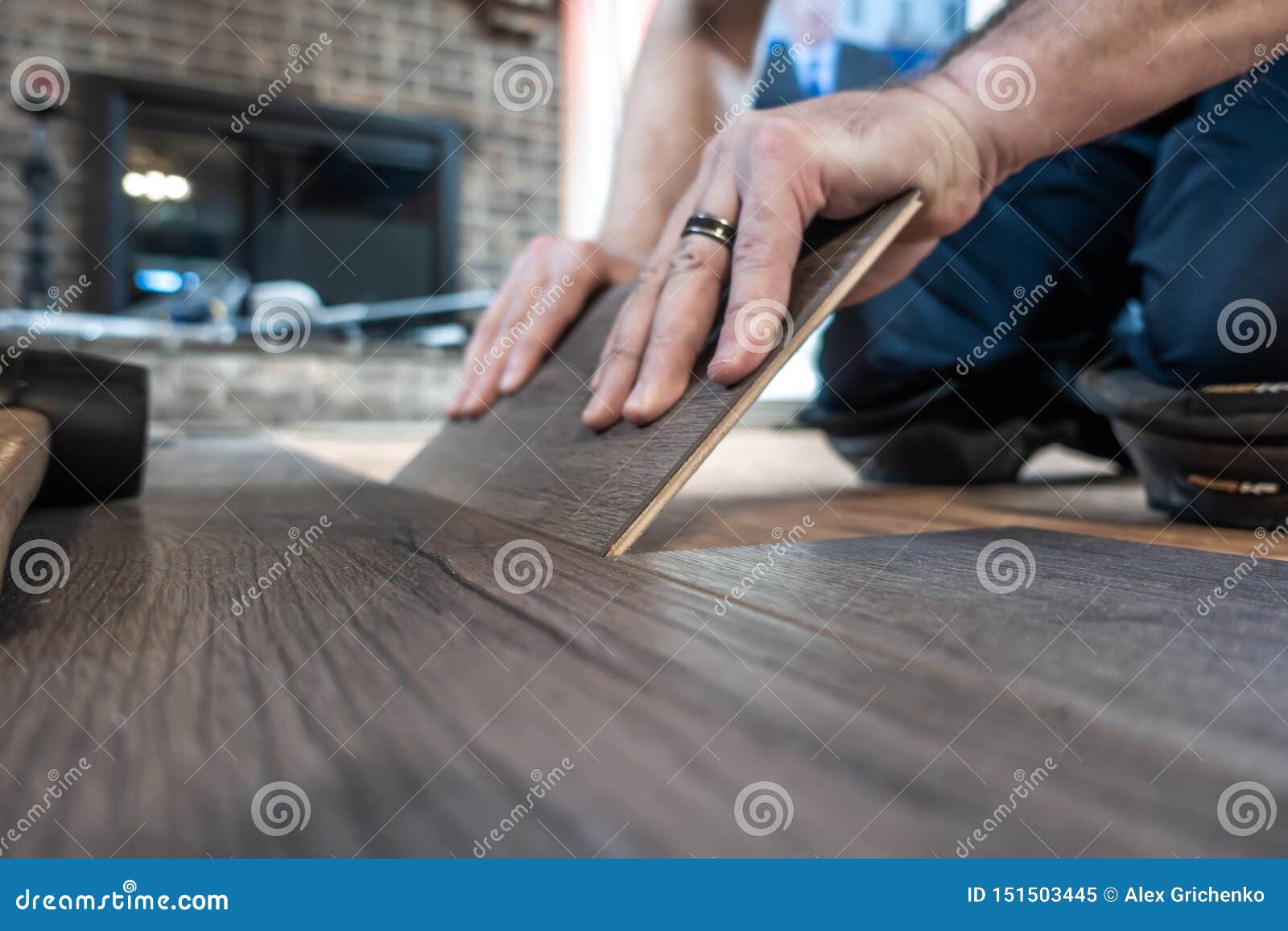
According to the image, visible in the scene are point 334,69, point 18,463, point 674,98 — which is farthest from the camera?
point 334,69

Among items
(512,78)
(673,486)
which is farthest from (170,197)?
(673,486)

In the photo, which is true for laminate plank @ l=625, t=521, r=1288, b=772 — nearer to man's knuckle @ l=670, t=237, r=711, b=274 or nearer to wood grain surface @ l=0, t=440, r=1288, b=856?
wood grain surface @ l=0, t=440, r=1288, b=856

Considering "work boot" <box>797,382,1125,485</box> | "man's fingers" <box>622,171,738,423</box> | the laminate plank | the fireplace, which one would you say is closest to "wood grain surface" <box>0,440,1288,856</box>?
the laminate plank

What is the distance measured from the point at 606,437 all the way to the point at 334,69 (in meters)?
3.74

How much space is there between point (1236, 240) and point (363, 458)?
111cm

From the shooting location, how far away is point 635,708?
0.23m

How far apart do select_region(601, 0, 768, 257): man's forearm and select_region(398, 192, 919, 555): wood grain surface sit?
0.26 metres

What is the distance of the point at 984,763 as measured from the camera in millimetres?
196

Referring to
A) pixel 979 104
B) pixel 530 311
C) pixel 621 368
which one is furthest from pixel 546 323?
pixel 979 104

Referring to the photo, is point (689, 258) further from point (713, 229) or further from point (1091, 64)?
point (1091, 64)

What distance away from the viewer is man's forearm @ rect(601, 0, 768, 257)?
912 mm

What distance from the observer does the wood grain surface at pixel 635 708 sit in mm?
175

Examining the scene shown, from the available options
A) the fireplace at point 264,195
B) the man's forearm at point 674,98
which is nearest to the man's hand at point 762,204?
the man's forearm at point 674,98

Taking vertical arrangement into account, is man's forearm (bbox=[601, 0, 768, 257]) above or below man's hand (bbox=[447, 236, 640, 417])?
Result: above
